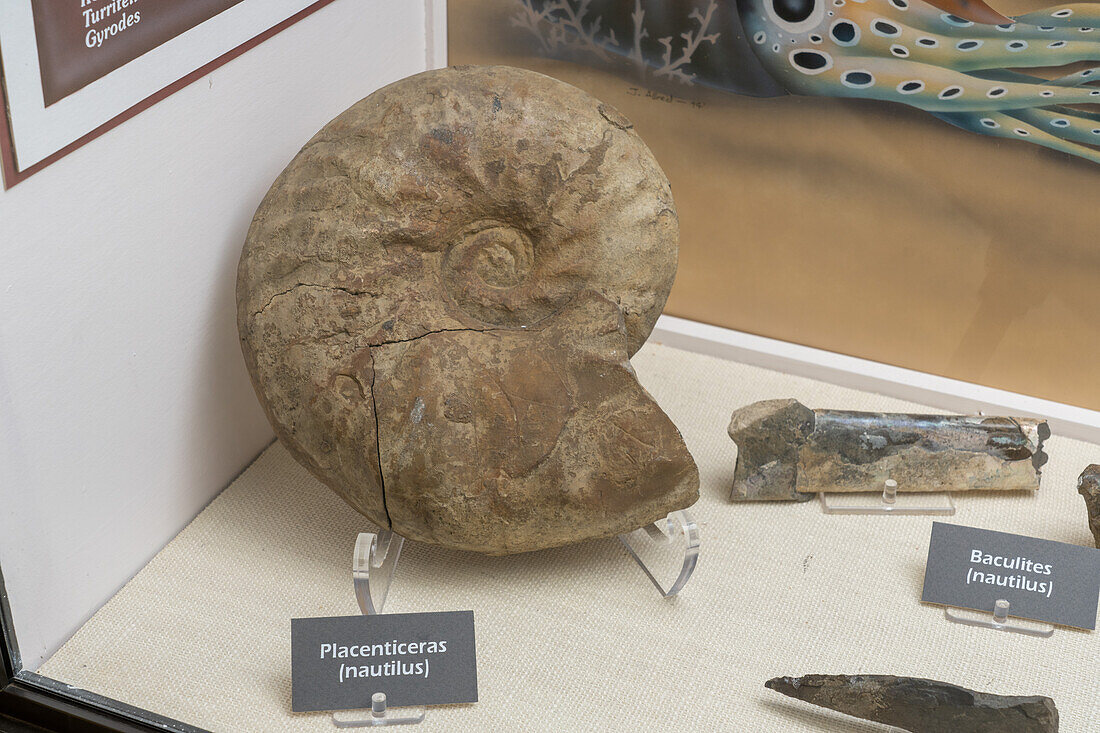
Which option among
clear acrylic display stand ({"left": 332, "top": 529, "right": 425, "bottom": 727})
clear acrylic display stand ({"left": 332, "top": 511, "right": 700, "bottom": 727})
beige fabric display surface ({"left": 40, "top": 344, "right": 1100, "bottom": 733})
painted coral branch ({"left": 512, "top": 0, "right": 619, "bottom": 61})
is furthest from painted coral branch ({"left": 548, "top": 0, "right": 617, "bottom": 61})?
clear acrylic display stand ({"left": 332, "top": 529, "right": 425, "bottom": 727})

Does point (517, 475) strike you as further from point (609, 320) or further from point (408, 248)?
point (408, 248)

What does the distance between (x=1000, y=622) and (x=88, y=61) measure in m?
2.09

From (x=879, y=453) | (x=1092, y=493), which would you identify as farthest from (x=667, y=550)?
A: (x=1092, y=493)

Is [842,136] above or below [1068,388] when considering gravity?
above

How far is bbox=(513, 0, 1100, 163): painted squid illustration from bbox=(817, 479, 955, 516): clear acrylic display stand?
2.92ft

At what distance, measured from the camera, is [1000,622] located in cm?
240

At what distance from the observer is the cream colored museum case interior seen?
2.17 meters

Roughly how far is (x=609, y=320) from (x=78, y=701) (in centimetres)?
123

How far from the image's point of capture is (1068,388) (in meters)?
3.02

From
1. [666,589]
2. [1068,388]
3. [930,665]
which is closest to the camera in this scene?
[930,665]

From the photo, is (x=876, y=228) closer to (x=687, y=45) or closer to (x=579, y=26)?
(x=687, y=45)

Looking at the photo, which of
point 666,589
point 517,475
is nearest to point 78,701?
point 517,475

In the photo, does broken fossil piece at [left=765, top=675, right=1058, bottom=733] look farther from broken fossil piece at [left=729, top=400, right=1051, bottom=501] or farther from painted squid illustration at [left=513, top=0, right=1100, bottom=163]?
painted squid illustration at [left=513, top=0, right=1100, bottom=163]
